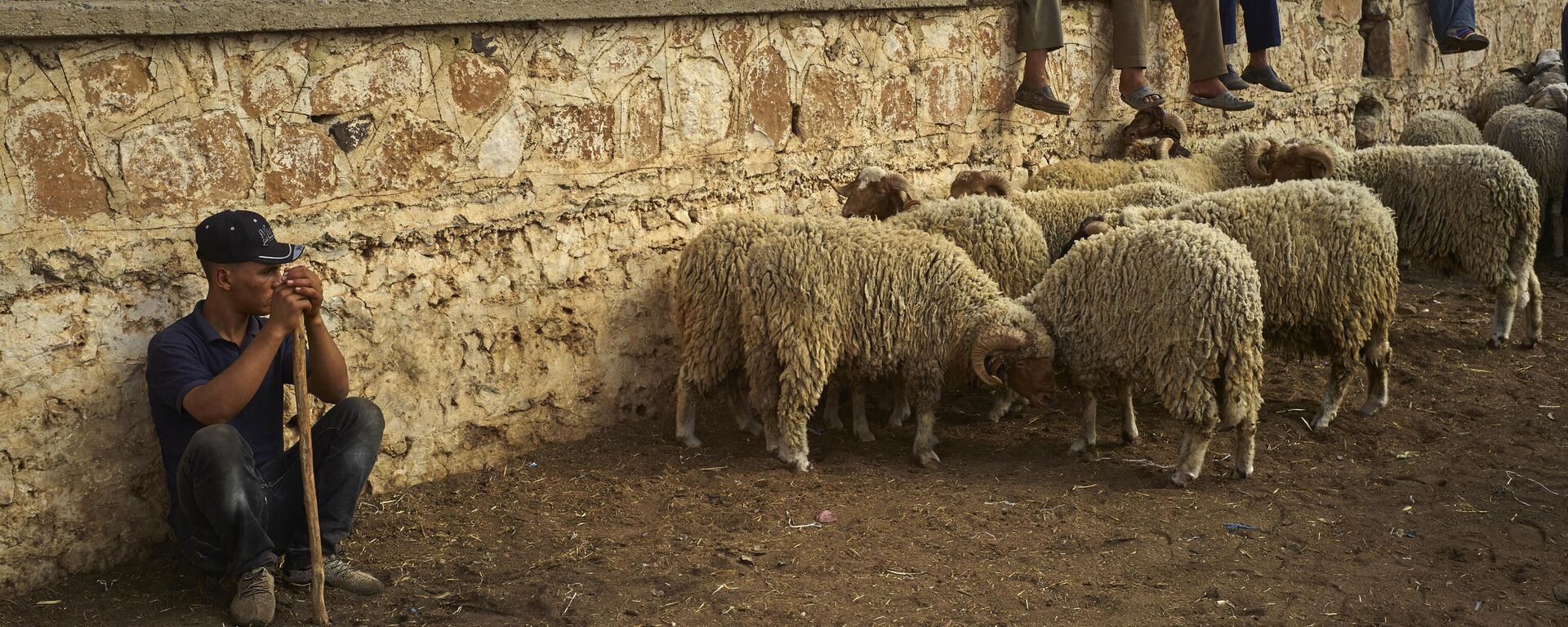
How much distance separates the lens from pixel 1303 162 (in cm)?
746

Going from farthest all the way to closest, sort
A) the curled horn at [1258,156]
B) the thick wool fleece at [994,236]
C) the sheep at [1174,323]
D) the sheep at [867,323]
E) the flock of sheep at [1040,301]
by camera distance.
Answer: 1. the curled horn at [1258,156]
2. the thick wool fleece at [994,236]
3. the sheep at [867,323]
4. the flock of sheep at [1040,301]
5. the sheep at [1174,323]

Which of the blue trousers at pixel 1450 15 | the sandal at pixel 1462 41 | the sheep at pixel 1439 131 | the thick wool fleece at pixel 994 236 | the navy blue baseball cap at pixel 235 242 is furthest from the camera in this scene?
the blue trousers at pixel 1450 15

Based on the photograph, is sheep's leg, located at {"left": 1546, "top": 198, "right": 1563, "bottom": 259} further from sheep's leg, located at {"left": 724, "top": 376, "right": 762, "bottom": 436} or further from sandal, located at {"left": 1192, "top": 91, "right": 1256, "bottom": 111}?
sheep's leg, located at {"left": 724, "top": 376, "right": 762, "bottom": 436}

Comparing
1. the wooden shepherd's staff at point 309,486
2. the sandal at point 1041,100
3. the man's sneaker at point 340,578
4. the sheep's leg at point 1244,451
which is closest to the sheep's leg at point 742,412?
the sheep's leg at point 1244,451

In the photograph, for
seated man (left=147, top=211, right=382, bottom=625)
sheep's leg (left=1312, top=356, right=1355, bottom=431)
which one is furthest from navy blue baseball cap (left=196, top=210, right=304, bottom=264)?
sheep's leg (left=1312, top=356, right=1355, bottom=431)

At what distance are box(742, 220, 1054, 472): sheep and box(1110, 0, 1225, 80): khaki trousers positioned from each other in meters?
3.44

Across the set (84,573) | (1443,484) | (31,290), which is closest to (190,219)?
(31,290)

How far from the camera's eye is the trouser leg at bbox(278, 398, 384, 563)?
4250 mm

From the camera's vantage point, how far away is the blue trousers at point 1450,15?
37.2 ft

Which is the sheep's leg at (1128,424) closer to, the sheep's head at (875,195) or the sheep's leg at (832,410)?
the sheep's leg at (832,410)

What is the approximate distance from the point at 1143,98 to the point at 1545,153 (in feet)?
11.7

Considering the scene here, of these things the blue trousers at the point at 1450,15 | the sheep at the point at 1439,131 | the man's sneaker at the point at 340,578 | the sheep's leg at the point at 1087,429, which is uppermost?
the blue trousers at the point at 1450,15

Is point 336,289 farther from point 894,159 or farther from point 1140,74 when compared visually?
point 1140,74

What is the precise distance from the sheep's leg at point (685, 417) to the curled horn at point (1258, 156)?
415 cm
